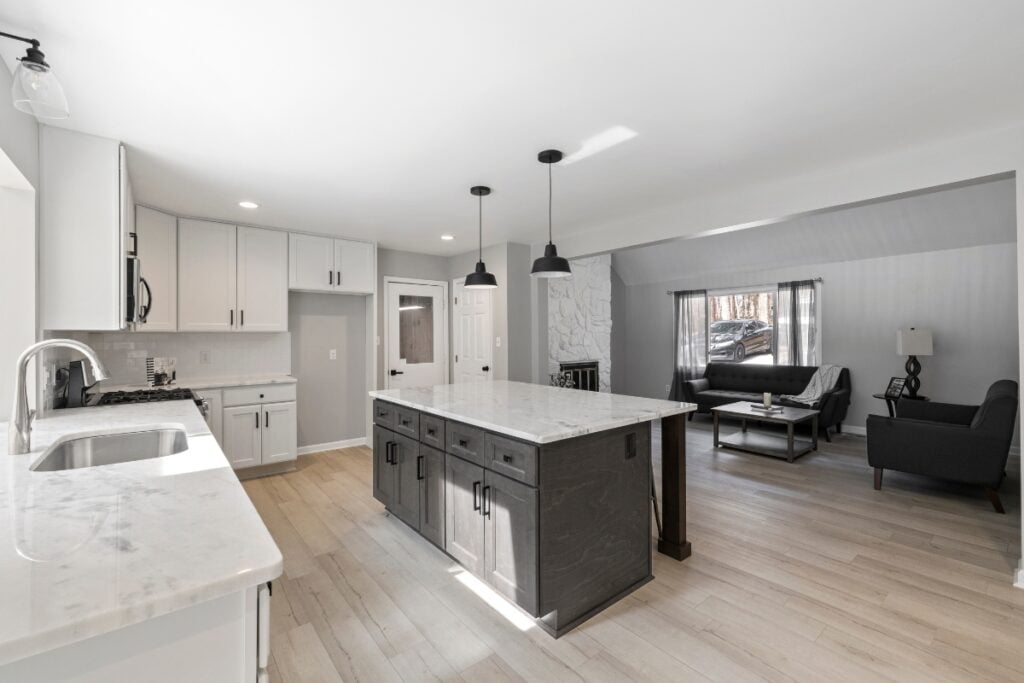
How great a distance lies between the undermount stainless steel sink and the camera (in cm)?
186

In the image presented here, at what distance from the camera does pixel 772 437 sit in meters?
5.55

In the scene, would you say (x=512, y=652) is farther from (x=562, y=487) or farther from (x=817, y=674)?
(x=817, y=674)

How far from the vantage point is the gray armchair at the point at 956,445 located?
325 centimetres

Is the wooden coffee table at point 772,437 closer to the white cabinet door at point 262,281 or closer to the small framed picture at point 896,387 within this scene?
the small framed picture at point 896,387

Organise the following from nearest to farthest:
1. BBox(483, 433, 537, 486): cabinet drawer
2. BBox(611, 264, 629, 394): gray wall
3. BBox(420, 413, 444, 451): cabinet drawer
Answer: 1. BBox(483, 433, 537, 486): cabinet drawer
2. BBox(420, 413, 444, 451): cabinet drawer
3. BBox(611, 264, 629, 394): gray wall

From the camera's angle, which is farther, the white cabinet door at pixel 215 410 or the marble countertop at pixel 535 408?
the white cabinet door at pixel 215 410

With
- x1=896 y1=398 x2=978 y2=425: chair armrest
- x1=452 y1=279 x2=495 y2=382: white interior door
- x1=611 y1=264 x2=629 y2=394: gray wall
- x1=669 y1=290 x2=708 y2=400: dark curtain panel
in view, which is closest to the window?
x1=669 y1=290 x2=708 y2=400: dark curtain panel

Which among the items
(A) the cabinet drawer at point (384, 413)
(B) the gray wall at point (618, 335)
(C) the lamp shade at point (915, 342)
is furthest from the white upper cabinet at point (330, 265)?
(C) the lamp shade at point (915, 342)

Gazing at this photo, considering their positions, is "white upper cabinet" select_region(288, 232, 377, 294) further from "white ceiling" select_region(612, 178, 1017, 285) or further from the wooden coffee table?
the wooden coffee table

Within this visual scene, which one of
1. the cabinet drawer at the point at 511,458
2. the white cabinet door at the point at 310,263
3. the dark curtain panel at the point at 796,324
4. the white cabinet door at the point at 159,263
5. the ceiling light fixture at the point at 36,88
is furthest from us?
the dark curtain panel at the point at 796,324

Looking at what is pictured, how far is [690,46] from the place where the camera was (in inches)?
70.2

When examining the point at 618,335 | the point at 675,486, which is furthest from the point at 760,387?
the point at 675,486

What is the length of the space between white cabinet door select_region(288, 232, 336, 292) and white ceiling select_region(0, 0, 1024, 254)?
142 centimetres

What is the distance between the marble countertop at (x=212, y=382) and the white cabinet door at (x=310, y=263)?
0.94 m
